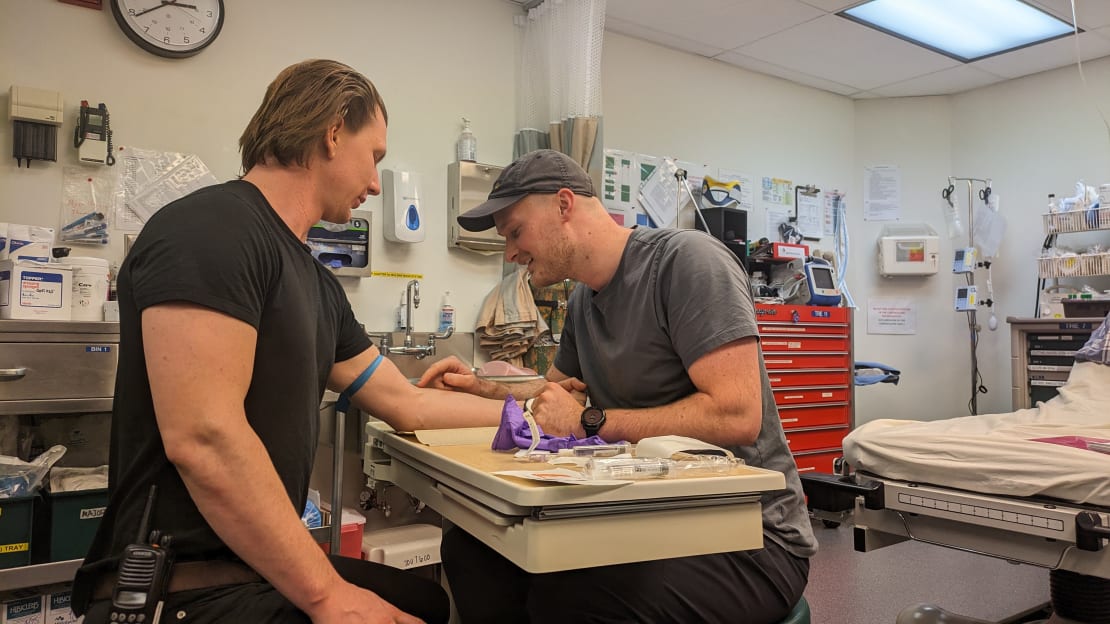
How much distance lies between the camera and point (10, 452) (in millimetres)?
2316

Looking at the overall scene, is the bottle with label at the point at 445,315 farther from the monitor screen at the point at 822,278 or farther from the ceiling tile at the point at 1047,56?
the ceiling tile at the point at 1047,56

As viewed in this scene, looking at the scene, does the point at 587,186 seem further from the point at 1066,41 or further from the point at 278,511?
the point at 1066,41

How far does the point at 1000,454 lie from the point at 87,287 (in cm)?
259

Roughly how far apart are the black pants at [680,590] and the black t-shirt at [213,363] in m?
0.41

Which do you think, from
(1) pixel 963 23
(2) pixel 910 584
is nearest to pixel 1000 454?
(2) pixel 910 584

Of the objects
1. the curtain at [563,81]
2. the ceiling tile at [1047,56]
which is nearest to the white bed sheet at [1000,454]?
the curtain at [563,81]

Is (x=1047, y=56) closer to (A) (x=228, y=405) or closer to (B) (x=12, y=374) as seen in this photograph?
(A) (x=228, y=405)

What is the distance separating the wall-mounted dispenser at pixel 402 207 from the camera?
327 cm

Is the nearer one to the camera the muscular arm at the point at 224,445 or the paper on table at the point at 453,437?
the muscular arm at the point at 224,445

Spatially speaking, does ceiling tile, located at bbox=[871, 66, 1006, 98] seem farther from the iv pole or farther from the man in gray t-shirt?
the man in gray t-shirt

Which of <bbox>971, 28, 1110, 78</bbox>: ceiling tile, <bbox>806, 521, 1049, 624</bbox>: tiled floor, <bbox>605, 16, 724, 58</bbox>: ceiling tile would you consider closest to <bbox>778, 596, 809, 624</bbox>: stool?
<bbox>806, 521, 1049, 624</bbox>: tiled floor

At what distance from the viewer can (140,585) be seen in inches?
34.2

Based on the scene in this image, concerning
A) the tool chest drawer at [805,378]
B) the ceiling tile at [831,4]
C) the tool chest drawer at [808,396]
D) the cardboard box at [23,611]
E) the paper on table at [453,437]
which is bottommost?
the cardboard box at [23,611]

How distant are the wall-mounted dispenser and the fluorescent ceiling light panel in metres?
2.41
